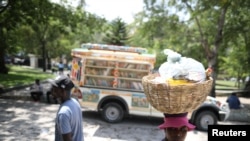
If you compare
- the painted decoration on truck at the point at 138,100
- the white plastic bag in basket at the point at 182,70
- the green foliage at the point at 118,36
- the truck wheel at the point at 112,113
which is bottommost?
the truck wheel at the point at 112,113

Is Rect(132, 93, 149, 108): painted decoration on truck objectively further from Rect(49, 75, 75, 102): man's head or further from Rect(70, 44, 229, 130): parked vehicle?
Rect(49, 75, 75, 102): man's head

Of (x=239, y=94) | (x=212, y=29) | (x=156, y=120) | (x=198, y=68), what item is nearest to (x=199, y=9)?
(x=212, y=29)

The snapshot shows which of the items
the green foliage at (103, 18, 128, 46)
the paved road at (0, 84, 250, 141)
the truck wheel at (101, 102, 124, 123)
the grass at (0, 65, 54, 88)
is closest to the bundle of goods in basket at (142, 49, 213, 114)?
the paved road at (0, 84, 250, 141)

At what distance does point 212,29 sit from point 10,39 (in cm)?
1247

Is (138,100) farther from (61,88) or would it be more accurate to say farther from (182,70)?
(182,70)

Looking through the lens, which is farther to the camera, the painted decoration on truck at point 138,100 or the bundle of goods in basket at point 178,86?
the painted decoration on truck at point 138,100

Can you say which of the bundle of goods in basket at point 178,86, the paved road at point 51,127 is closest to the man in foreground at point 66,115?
the bundle of goods in basket at point 178,86

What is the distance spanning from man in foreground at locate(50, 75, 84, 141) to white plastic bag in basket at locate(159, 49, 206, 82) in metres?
1.33

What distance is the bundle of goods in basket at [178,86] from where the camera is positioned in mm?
2785

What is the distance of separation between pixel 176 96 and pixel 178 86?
0.08 meters

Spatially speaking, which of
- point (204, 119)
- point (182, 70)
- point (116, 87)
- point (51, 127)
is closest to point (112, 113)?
point (116, 87)

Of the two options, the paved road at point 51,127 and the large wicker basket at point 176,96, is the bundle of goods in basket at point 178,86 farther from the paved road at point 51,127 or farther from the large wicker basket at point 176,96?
the paved road at point 51,127

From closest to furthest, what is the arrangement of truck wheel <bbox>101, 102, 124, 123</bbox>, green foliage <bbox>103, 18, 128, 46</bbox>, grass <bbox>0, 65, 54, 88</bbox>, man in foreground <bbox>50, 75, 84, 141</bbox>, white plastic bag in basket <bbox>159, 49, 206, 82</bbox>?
white plastic bag in basket <bbox>159, 49, 206, 82</bbox>
man in foreground <bbox>50, 75, 84, 141</bbox>
truck wheel <bbox>101, 102, 124, 123</bbox>
grass <bbox>0, 65, 54, 88</bbox>
green foliage <bbox>103, 18, 128, 46</bbox>

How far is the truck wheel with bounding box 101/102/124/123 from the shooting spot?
1205 cm
